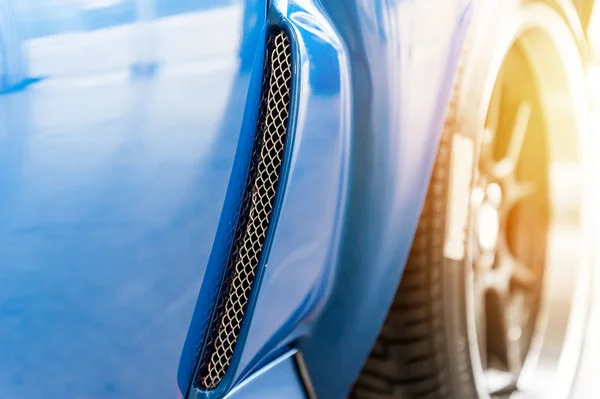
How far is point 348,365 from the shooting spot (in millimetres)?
1017

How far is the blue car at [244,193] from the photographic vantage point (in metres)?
0.67

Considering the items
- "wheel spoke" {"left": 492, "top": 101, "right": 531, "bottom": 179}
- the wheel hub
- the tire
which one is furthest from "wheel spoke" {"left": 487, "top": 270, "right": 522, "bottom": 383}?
"wheel spoke" {"left": 492, "top": 101, "right": 531, "bottom": 179}

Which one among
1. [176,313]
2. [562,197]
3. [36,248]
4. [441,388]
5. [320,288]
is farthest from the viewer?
[562,197]

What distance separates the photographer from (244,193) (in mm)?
846

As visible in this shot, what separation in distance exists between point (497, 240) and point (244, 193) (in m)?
0.77

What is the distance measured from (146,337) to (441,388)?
53cm

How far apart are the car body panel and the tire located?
Result: 54 mm

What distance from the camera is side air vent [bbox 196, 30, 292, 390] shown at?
2.73 ft

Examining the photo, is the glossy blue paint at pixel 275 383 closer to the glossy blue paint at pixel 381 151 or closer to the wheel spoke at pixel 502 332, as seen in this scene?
the glossy blue paint at pixel 381 151

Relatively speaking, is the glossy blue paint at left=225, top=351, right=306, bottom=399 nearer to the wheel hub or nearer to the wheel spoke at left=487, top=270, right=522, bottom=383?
the wheel hub

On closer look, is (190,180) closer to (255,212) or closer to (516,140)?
(255,212)

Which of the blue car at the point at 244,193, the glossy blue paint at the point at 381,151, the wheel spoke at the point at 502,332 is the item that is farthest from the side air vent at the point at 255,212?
the wheel spoke at the point at 502,332

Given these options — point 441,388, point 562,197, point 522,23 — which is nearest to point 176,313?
point 441,388

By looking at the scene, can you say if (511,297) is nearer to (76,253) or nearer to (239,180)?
(239,180)
